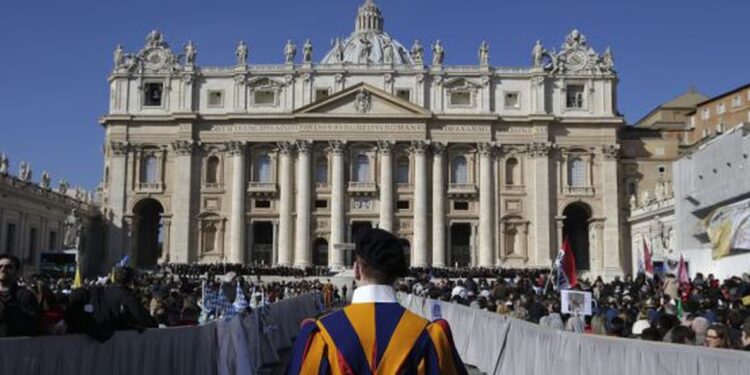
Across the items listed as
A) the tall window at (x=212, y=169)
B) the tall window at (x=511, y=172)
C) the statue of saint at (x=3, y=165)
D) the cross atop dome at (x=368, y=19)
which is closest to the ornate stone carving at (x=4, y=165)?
the statue of saint at (x=3, y=165)

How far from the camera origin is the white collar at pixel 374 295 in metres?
4.30

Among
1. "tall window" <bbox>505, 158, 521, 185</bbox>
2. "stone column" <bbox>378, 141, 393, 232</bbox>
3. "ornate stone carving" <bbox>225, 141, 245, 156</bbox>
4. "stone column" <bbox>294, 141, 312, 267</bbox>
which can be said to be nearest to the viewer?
"stone column" <bbox>294, 141, 312, 267</bbox>

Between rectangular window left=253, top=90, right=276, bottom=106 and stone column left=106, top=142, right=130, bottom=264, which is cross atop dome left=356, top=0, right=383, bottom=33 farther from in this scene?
stone column left=106, top=142, right=130, bottom=264

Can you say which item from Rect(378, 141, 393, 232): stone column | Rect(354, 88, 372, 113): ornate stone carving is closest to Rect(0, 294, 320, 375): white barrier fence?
Rect(378, 141, 393, 232): stone column

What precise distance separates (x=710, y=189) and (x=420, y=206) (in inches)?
1206

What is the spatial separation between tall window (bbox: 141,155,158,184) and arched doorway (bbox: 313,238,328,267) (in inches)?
562

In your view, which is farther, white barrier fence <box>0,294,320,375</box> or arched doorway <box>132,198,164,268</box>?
arched doorway <box>132,198,164,268</box>

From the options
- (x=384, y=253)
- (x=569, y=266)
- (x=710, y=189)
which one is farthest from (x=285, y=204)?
(x=384, y=253)

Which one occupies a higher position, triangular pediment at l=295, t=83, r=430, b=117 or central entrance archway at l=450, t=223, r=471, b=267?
triangular pediment at l=295, t=83, r=430, b=117

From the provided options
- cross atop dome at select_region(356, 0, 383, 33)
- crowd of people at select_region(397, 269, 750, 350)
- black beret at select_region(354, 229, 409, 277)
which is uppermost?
cross atop dome at select_region(356, 0, 383, 33)

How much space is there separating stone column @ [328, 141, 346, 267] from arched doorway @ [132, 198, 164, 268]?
14.4 meters

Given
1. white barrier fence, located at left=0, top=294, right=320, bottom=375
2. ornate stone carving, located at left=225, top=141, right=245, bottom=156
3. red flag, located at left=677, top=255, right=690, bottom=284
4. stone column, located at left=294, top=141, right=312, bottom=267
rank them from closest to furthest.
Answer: white barrier fence, located at left=0, top=294, right=320, bottom=375 → red flag, located at left=677, top=255, right=690, bottom=284 → stone column, located at left=294, top=141, right=312, bottom=267 → ornate stone carving, located at left=225, top=141, right=245, bottom=156

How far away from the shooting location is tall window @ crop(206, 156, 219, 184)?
70375mm

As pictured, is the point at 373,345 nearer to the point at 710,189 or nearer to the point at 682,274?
the point at 682,274
